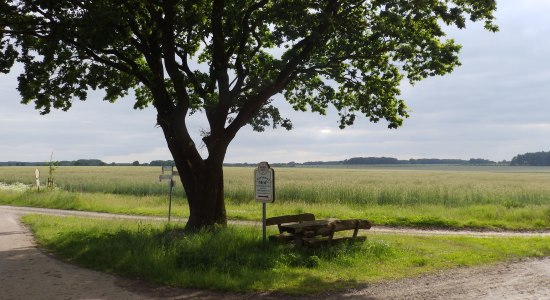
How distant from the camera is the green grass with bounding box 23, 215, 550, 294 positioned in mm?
8578

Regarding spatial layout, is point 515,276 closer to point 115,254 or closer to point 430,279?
point 430,279

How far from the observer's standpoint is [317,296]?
25.4 ft

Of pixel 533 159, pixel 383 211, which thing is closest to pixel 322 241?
pixel 383 211

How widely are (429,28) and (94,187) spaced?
3162 centimetres

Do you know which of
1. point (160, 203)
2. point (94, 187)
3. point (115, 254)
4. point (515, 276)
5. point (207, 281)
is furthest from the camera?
point (94, 187)

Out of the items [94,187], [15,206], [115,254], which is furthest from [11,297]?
[94,187]

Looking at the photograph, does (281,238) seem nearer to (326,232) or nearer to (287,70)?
(326,232)

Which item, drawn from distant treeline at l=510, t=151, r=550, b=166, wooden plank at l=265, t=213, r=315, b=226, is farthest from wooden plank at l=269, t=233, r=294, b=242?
distant treeline at l=510, t=151, r=550, b=166

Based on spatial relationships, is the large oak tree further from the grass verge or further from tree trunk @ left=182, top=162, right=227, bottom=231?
the grass verge

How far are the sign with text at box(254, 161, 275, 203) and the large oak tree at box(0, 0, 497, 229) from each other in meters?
2.66

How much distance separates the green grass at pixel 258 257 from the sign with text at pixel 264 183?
42.2 inches

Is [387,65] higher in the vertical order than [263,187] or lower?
higher

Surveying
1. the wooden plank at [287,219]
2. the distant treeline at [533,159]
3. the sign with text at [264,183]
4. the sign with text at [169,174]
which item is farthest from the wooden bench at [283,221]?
the distant treeline at [533,159]

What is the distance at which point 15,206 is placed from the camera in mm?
27359
